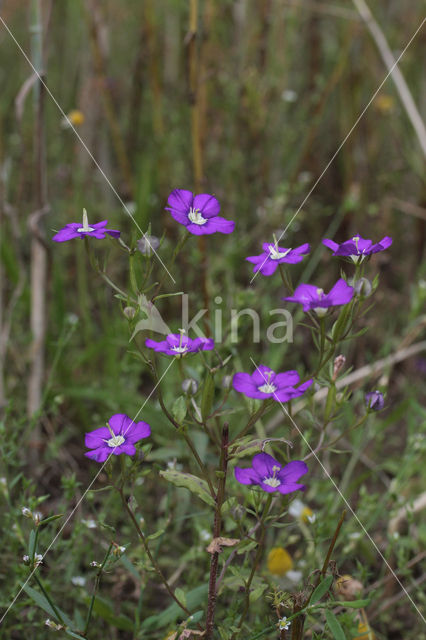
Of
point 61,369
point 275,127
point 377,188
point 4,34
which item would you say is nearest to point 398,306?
point 377,188

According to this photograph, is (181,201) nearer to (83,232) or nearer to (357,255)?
(83,232)

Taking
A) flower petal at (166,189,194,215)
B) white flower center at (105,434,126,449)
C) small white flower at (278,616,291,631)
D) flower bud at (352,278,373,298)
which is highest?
flower petal at (166,189,194,215)

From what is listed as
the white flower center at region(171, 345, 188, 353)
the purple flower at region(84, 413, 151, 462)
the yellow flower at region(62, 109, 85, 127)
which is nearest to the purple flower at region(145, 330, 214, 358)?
the white flower center at region(171, 345, 188, 353)

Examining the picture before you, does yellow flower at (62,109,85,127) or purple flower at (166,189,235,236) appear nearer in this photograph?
purple flower at (166,189,235,236)

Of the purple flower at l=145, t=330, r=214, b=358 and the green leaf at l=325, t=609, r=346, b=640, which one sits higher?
the purple flower at l=145, t=330, r=214, b=358

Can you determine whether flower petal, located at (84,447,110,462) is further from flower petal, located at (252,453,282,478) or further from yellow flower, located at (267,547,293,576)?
yellow flower, located at (267,547,293,576)

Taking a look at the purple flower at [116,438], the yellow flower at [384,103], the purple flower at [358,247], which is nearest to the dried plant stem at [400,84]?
the yellow flower at [384,103]

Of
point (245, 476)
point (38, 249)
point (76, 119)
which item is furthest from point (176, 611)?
point (76, 119)
